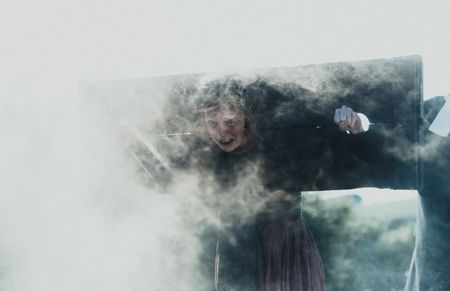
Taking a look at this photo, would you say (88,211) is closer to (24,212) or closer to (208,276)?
(208,276)

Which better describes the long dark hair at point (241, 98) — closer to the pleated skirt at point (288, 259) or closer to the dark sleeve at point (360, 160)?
the dark sleeve at point (360, 160)

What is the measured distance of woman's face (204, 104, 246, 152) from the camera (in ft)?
9.40

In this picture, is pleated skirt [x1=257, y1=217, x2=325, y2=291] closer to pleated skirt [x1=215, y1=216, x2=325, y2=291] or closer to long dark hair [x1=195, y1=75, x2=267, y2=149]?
pleated skirt [x1=215, y1=216, x2=325, y2=291]

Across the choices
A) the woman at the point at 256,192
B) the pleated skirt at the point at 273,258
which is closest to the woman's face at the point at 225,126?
the woman at the point at 256,192

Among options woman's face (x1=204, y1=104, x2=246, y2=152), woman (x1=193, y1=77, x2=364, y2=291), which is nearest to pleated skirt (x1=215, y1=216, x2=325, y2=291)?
woman (x1=193, y1=77, x2=364, y2=291)

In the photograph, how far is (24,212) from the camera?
14.8 feet

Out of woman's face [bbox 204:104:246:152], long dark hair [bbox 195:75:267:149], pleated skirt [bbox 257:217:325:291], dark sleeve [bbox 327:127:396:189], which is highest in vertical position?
long dark hair [bbox 195:75:267:149]

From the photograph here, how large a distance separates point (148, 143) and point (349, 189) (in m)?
1.00

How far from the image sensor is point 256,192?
2869mm

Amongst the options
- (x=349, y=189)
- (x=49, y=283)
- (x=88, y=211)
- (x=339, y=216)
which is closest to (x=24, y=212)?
(x=49, y=283)

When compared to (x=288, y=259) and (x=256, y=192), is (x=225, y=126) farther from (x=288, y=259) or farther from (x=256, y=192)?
(x=288, y=259)

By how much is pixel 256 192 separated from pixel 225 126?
340 mm

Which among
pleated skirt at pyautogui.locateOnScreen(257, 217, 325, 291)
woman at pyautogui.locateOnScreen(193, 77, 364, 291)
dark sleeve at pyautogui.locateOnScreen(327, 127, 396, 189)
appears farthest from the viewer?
pleated skirt at pyautogui.locateOnScreen(257, 217, 325, 291)

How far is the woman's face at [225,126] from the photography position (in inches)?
113
